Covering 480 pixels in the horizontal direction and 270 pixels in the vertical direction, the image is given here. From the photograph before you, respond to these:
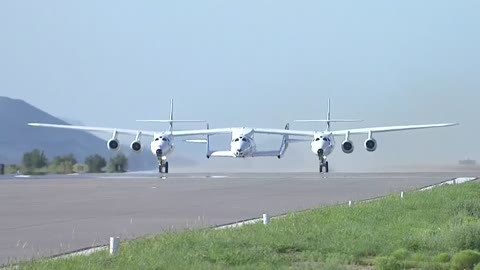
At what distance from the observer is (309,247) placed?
47.2 feet

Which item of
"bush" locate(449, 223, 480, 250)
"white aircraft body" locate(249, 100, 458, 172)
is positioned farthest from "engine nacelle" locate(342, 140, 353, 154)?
"bush" locate(449, 223, 480, 250)

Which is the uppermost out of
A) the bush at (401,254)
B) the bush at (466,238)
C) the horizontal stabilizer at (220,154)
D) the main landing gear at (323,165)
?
the horizontal stabilizer at (220,154)

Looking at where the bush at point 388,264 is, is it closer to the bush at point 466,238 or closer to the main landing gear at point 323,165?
the bush at point 466,238

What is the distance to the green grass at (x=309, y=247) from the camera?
40.8 ft

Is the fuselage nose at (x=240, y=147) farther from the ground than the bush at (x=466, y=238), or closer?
farther from the ground

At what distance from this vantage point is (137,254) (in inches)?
518

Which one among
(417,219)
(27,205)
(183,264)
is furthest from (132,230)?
(27,205)

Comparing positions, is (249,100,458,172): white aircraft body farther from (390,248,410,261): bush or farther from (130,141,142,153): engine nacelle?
(390,248,410,261): bush

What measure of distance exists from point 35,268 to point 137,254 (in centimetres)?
174

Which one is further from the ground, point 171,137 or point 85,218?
point 171,137

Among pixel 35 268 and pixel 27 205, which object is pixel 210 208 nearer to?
pixel 27 205

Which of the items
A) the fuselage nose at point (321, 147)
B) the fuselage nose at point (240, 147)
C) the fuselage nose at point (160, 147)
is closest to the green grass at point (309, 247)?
the fuselage nose at point (160, 147)

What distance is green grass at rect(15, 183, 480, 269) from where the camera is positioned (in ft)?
40.8

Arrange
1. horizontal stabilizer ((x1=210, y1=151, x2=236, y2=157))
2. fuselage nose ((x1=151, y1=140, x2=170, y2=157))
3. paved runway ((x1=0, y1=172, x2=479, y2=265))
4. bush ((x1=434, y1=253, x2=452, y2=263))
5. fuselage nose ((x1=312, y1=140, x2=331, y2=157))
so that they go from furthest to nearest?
horizontal stabilizer ((x1=210, y1=151, x2=236, y2=157)) < fuselage nose ((x1=312, y1=140, x2=331, y2=157)) < fuselage nose ((x1=151, y1=140, x2=170, y2=157)) < paved runway ((x1=0, y1=172, x2=479, y2=265)) < bush ((x1=434, y1=253, x2=452, y2=263))
